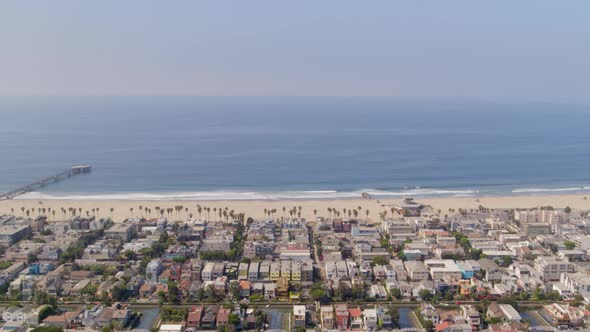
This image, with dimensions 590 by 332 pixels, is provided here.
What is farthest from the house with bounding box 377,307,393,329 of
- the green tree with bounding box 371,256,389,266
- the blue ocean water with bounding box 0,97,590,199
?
the blue ocean water with bounding box 0,97,590,199

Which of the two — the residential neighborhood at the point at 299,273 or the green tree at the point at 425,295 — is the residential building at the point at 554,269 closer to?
the residential neighborhood at the point at 299,273

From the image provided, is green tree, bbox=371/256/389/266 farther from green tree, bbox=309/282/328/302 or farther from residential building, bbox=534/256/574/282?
residential building, bbox=534/256/574/282

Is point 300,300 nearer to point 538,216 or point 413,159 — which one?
point 538,216

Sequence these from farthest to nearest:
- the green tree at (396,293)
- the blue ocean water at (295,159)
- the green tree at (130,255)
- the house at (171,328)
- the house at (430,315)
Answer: the blue ocean water at (295,159) < the green tree at (130,255) < the green tree at (396,293) < the house at (430,315) < the house at (171,328)

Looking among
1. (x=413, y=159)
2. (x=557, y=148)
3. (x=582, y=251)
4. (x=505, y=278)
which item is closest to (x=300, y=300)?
(x=505, y=278)

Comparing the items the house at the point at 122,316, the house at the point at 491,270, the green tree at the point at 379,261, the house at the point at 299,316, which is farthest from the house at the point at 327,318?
the house at the point at 491,270

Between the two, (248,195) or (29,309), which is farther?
(248,195)

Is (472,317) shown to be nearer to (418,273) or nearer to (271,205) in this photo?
(418,273)

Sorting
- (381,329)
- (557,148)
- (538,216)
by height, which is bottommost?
(381,329)
